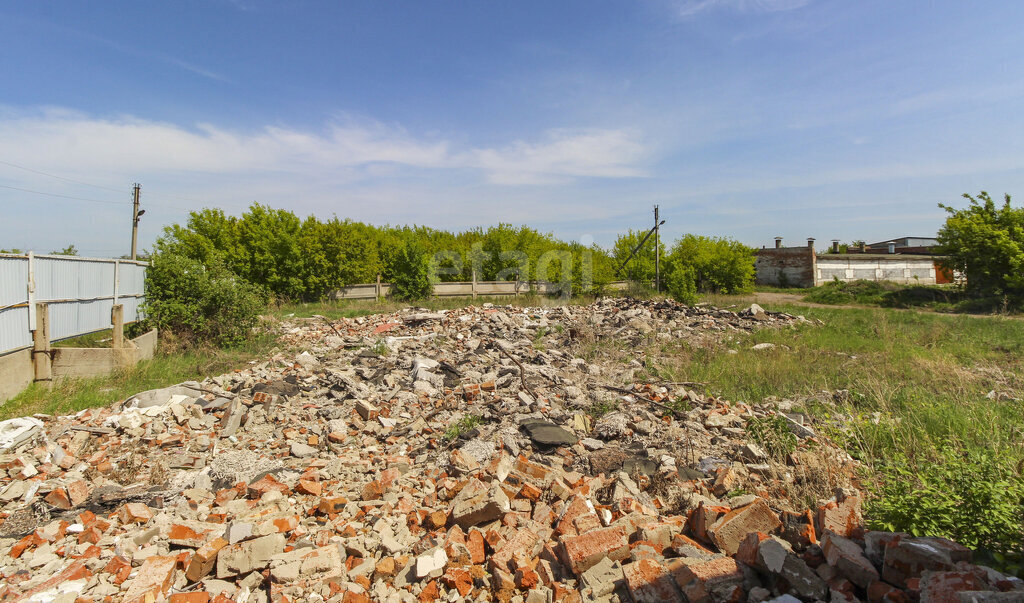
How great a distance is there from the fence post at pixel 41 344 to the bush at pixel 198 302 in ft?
9.53

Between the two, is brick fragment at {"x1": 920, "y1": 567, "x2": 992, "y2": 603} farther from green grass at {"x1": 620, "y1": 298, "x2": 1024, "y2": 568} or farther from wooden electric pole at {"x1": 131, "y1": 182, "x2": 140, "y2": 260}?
wooden electric pole at {"x1": 131, "y1": 182, "x2": 140, "y2": 260}

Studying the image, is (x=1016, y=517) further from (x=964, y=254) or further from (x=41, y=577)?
(x=964, y=254)

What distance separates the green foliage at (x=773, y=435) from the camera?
482 cm

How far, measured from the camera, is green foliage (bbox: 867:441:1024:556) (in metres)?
2.71

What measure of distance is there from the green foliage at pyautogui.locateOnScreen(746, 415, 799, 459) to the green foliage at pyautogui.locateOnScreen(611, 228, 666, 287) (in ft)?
60.4

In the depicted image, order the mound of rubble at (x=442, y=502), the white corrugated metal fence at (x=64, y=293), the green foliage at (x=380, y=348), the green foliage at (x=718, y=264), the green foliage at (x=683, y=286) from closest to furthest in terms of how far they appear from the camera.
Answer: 1. the mound of rubble at (x=442, y=502)
2. the white corrugated metal fence at (x=64, y=293)
3. the green foliage at (x=380, y=348)
4. the green foliage at (x=683, y=286)
5. the green foliage at (x=718, y=264)

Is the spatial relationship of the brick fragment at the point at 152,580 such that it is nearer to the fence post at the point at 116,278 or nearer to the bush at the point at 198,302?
the bush at the point at 198,302

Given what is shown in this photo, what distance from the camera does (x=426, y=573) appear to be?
122 inches

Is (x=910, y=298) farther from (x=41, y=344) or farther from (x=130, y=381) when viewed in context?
(x=41, y=344)

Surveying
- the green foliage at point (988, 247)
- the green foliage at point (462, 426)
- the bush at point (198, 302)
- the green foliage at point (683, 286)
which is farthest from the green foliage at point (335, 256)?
the green foliage at point (462, 426)

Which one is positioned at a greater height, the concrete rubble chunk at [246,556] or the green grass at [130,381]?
the green grass at [130,381]

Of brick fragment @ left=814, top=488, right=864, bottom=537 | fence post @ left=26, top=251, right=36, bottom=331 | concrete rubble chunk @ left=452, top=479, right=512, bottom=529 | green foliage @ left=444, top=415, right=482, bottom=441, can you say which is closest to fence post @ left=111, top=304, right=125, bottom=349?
fence post @ left=26, top=251, right=36, bottom=331

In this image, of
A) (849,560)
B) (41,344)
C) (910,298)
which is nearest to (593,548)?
(849,560)

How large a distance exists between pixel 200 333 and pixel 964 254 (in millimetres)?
26595
